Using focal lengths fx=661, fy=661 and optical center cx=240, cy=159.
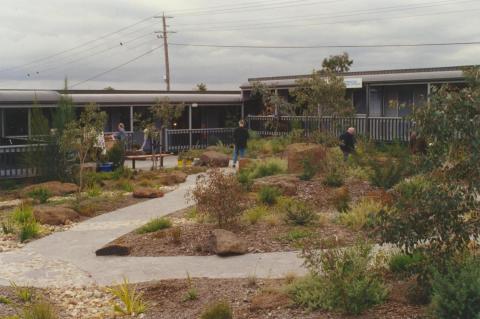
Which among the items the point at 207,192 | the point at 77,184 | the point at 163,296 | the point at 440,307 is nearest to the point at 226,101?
the point at 77,184

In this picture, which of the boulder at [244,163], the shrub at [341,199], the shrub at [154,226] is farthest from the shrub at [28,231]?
the boulder at [244,163]

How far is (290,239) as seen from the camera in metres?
10.9

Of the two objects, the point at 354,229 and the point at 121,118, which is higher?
the point at 121,118

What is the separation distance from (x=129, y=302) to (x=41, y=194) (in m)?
9.57

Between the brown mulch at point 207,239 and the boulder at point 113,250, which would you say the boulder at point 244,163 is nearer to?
the brown mulch at point 207,239

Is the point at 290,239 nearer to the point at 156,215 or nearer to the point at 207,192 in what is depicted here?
the point at 207,192

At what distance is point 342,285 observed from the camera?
6688 millimetres

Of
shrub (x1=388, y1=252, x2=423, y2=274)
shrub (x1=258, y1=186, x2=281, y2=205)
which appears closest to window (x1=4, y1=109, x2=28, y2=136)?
shrub (x1=258, y1=186, x2=281, y2=205)

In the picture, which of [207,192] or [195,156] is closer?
[207,192]

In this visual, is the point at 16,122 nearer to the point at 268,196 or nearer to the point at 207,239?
the point at 268,196

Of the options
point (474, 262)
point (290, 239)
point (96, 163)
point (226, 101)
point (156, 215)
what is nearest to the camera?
point (474, 262)

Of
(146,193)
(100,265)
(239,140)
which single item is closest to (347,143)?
(239,140)

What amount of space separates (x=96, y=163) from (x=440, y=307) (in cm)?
1797

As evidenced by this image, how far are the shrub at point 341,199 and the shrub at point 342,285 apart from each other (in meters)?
5.34
